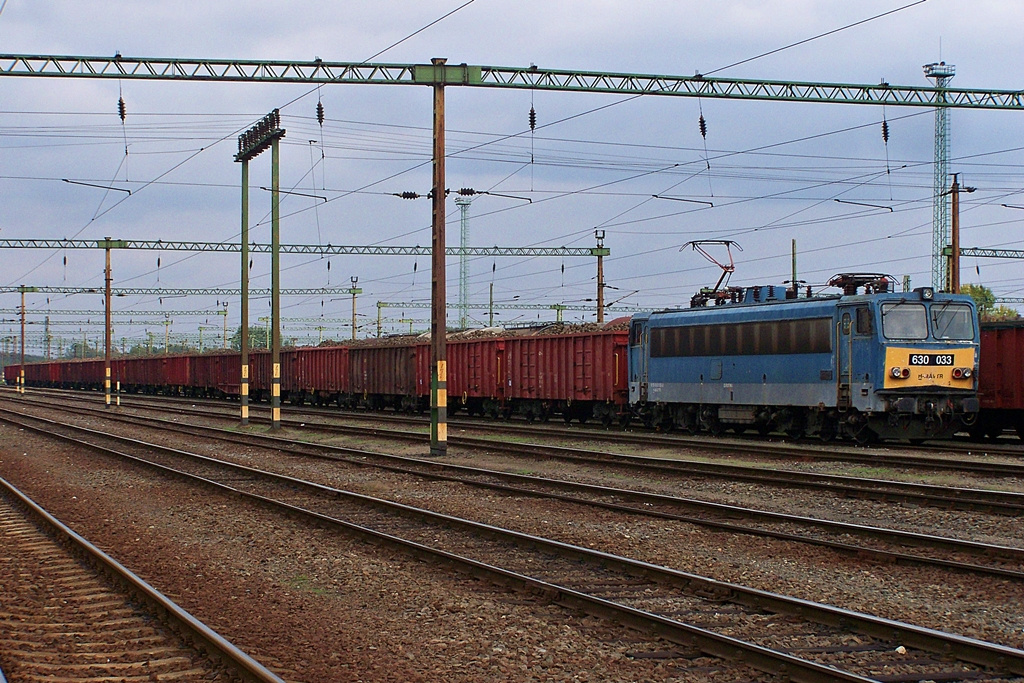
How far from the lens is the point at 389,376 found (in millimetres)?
43375

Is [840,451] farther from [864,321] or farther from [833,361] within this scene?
[864,321]

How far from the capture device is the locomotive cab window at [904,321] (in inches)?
855

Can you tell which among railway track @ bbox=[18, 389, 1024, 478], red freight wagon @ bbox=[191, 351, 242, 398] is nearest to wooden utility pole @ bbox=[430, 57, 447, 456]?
railway track @ bbox=[18, 389, 1024, 478]

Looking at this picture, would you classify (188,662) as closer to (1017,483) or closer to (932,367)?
(1017,483)

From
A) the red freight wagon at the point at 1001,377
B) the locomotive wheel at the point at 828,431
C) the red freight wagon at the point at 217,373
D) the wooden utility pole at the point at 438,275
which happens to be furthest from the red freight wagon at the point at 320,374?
the red freight wagon at the point at 1001,377

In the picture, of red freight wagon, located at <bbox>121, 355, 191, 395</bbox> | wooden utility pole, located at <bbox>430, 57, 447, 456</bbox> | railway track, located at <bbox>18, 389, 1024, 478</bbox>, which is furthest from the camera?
red freight wagon, located at <bbox>121, 355, 191, 395</bbox>

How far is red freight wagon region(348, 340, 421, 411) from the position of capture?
41.2 m

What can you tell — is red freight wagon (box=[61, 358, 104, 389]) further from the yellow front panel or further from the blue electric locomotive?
the yellow front panel

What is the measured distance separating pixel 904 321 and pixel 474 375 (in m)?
19.1

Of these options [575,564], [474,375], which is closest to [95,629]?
[575,564]

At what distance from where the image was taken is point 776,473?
679 inches

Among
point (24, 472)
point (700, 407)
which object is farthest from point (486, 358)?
point (24, 472)

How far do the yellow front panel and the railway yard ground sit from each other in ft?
5.76

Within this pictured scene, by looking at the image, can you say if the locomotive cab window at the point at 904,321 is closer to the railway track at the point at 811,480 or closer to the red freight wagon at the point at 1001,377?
the red freight wagon at the point at 1001,377
